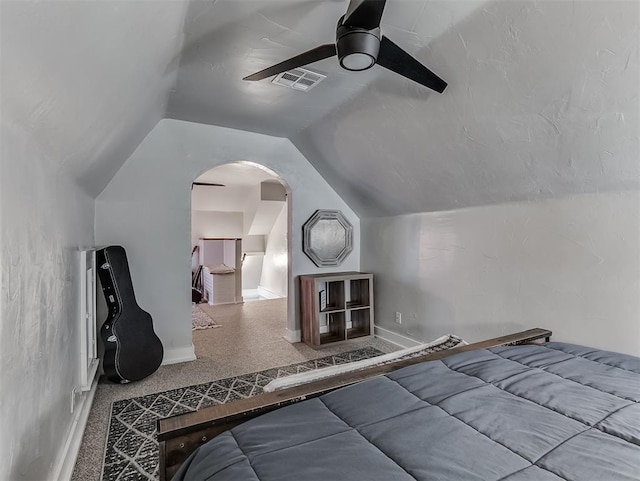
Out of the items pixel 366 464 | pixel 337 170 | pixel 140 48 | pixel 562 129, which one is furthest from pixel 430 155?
pixel 366 464

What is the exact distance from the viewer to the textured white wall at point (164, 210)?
10.00ft

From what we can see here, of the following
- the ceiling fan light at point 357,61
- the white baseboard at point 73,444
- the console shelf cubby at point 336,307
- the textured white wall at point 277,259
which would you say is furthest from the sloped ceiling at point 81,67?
the textured white wall at point 277,259

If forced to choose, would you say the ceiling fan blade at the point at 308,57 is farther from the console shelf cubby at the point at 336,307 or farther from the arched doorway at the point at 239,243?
the arched doorway at the point at 239,243

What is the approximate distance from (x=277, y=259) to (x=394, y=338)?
3545mm

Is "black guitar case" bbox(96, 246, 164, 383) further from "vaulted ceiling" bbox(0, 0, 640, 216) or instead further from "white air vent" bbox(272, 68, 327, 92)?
"white air vent" bbox(272, 68, 327, 92)

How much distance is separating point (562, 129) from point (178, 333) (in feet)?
11.3

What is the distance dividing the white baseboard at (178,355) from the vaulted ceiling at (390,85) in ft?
5.59

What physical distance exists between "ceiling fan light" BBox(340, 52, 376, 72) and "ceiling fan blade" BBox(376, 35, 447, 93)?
7 cm

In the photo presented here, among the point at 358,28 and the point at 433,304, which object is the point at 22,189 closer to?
the point at 358,28

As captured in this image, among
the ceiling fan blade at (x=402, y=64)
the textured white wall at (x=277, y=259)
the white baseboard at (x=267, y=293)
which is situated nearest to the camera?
the ceiling fan blade at (x=402, y=64)

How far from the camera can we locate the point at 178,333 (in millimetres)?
3246

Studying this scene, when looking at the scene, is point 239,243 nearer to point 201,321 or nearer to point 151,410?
point 201,321

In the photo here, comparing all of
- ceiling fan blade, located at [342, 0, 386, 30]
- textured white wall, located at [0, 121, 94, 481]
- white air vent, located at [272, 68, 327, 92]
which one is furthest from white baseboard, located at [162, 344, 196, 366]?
ceiling fan blade, located at [342, 0, 386, 30]

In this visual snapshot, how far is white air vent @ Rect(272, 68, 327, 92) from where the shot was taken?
227 cm
